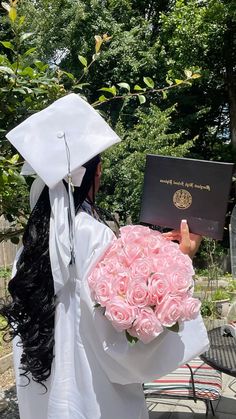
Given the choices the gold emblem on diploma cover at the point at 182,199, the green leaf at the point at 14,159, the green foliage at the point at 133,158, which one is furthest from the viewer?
the green foliage at the point at 133,158

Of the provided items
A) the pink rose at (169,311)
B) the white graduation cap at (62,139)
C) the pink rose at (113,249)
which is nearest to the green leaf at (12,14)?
the white graduation cap at (62,139)

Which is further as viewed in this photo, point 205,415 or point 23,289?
point 205,415

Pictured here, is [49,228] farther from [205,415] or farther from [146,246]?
[205,415]

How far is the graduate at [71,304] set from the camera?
1492mm

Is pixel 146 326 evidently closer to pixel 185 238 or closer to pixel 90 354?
pixel 90 354

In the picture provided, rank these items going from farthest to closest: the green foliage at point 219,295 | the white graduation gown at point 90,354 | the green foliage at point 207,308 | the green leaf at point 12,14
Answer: the green foliage at point 219,295 < the green foliage at point 207,308 < the green leaf at point 12,14 < the white graduation gown at point 90,354

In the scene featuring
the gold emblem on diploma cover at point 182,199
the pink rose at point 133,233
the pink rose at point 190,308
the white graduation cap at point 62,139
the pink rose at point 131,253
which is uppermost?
the white graduation cap at point 62,139

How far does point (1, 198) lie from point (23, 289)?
0.92 meters

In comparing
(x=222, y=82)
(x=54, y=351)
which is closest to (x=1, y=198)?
(x=54, y=351)

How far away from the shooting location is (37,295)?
1.56m

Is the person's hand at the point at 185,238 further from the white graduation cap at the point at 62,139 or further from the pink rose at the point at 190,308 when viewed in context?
the white graduation cap at the point at 62,139

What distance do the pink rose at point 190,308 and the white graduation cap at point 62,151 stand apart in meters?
0.37

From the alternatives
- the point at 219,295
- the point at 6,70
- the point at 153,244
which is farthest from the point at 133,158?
the point at 153,244

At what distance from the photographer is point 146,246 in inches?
59.7
